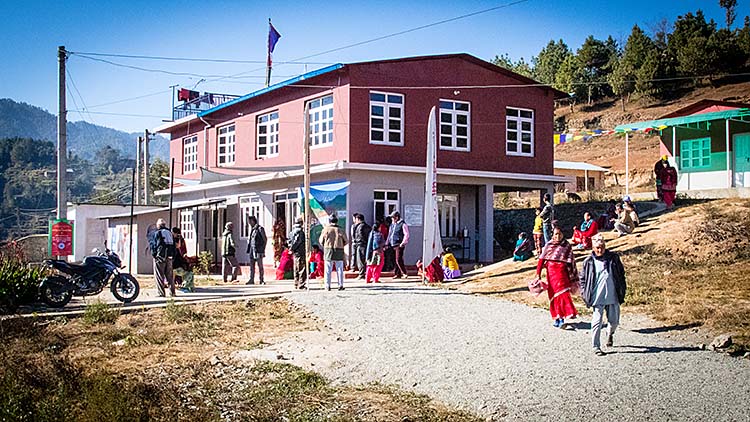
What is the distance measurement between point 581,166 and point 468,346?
37346mm

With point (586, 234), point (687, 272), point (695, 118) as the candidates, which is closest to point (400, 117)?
point (586, 234)

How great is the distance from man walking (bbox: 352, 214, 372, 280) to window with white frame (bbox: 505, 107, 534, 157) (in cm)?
745

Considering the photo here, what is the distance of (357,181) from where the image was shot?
21.1 meters

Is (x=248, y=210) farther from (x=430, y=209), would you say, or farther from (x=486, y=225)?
(x=430, y=209)

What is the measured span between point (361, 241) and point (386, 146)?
3830 mm

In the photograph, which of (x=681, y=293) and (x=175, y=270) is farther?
(x=175, y=270)

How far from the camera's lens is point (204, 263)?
22.9 meters

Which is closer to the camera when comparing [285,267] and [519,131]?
[285,267]

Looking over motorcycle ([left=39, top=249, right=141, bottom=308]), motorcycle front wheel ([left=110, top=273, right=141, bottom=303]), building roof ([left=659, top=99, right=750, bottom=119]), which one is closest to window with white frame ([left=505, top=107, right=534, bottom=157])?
building roof ([left=659, top=99, right=750, bottom=119])

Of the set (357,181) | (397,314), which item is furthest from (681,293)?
(357,181)

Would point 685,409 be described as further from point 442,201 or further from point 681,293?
point 442,201

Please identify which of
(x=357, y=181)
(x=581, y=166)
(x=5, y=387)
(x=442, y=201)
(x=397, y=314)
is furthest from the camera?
(x=581, y=166)

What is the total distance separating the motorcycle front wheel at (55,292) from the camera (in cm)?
1441

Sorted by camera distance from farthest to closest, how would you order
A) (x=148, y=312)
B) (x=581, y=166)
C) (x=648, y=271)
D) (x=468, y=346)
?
1. (x=581, y=166)
2. (x=648, y=271)
3. (x=148, y=312)
4. (x=468, y=346)
